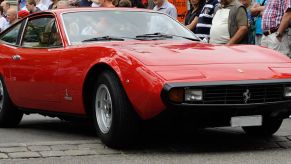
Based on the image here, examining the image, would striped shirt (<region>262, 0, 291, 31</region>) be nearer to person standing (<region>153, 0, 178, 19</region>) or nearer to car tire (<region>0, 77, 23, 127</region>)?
person standing (<region>153, 0, 178, 19</region>)

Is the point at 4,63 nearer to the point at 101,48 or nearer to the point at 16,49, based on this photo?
the point at 16,49

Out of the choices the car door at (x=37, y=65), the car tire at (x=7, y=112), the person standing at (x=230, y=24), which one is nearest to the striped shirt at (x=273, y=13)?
the person standing at (x=230, y=24)

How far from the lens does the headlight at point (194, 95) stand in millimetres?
6457

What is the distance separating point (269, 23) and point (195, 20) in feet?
4.49

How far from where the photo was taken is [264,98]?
6680mm

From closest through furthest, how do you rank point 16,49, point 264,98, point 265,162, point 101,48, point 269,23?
point 265,162 < point 264,98 < point 101,48 < point 16,49 < point 269,23

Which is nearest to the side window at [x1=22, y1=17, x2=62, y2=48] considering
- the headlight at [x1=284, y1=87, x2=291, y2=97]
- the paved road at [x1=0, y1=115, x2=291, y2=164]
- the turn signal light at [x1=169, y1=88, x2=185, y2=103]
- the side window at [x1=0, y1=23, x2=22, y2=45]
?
the side window at [x1=0, y1=23, x2=22, y2=45]

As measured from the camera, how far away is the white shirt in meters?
10.8

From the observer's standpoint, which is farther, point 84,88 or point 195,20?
point 195,20

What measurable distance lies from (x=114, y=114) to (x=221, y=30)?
4394mm

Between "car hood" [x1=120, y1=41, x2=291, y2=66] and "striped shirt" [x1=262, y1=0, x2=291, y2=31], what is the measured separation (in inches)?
143

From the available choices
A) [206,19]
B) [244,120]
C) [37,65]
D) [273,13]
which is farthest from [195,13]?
[244,120]

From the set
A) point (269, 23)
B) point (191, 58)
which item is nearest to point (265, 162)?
point (191, 58)

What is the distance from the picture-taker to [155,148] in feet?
23.3
